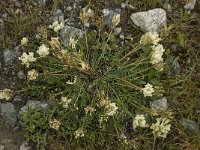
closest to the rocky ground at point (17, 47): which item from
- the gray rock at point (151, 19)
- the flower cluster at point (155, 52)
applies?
the gray rock at point (151, 19)

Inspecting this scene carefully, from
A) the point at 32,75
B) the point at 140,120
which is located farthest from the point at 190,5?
the point at 32,75

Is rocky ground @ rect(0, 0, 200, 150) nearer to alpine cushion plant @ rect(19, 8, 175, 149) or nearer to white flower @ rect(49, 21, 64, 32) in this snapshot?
alpine cushion plant @ rect(19, 8, 175, 149)

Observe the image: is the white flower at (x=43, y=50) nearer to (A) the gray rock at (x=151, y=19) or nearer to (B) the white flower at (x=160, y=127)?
(A) the gray rock at (x=151, y=19)

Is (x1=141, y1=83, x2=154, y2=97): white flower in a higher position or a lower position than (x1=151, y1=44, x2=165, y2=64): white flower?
lower

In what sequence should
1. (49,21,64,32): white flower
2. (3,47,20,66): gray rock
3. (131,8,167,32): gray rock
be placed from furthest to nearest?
(131,8,167,32): gray rock < (3,47,20,66): gray rock < (49,21,64,32): white flower

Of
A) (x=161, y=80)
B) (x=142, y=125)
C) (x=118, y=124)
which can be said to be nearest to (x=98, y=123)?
(x=118, y=124)

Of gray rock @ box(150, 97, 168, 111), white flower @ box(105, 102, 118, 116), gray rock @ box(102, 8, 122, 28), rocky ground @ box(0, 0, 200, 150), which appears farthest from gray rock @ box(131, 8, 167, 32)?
white flower @ box(105, 102, 118, 116)

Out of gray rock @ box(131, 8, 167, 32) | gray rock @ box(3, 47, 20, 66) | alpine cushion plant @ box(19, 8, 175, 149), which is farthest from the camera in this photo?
gray rock @ box(131, 8, 167, 32)

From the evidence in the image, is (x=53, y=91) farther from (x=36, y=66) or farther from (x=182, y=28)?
(x=182, y=28)
